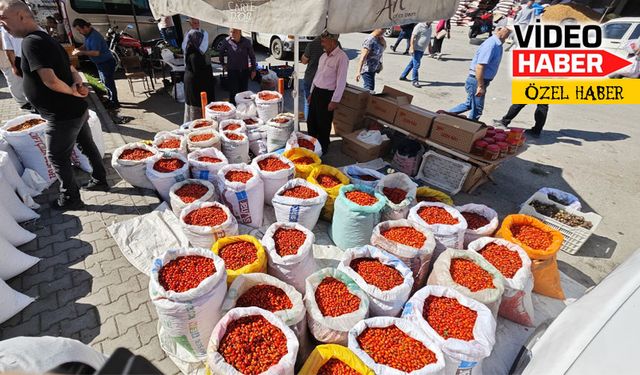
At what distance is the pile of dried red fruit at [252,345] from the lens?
2018 millimetres

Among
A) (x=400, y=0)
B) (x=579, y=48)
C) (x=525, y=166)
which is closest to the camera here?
(x=400, y=0)

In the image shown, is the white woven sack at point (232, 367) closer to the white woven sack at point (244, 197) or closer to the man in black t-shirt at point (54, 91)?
the white woven sack at point (244, 197)

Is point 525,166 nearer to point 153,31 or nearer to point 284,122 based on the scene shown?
point 284,122

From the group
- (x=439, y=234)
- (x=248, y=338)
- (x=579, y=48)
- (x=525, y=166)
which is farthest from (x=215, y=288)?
(x=579, y=48)

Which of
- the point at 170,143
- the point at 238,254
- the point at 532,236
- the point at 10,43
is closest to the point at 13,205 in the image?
the point at 170,143

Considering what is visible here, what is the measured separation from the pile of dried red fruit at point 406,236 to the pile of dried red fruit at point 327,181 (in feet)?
3.56

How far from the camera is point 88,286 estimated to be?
325cm

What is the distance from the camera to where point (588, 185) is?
5.77m

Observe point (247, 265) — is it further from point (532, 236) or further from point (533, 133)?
point (533, 133)

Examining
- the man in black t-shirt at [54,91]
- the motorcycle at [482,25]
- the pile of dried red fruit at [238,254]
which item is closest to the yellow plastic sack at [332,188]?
the pile of dried red fruit at [238,254]

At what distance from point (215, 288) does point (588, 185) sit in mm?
6593

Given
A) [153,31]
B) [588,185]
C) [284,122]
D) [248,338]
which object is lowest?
[588,185]

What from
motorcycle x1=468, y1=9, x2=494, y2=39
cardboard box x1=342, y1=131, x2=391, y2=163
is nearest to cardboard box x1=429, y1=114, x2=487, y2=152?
cardboard box x1=342, y1=131, x2=391, y2=163

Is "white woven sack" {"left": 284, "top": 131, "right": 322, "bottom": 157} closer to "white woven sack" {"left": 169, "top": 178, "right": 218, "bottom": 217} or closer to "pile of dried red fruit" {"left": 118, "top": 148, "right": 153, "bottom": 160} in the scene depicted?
"white woven sack" {"left": 169, "top": 178, "right": 218, "bottom": 217}
